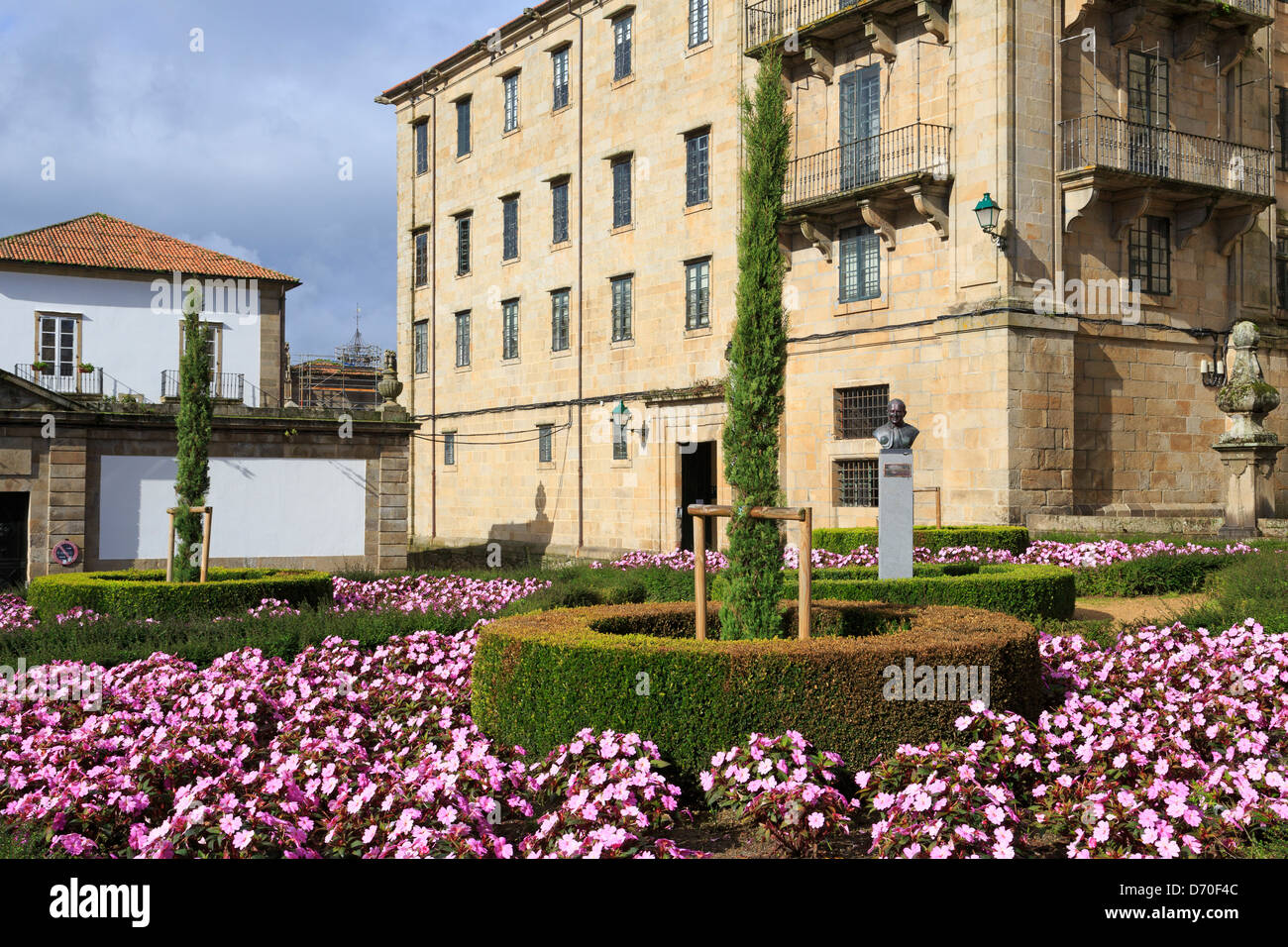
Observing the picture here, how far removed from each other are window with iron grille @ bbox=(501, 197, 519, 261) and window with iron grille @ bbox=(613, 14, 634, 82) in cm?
598

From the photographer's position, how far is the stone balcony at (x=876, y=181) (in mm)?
21500

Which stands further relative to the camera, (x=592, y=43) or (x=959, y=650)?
(x=592, y=43)

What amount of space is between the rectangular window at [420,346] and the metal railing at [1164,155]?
79.4 feet

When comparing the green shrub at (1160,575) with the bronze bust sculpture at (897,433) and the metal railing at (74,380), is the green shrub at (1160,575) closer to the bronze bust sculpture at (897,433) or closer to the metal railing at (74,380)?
the bronze bust sculpture at (897,433)

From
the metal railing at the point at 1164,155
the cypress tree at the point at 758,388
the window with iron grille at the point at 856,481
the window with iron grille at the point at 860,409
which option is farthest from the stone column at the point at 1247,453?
the cypress tree at the point at 758,388

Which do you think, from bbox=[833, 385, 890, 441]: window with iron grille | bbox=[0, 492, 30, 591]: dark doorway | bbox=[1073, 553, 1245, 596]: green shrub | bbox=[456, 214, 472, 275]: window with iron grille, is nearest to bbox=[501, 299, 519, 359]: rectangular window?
bbox=[456, 214, 472, 275]: window with iron grille

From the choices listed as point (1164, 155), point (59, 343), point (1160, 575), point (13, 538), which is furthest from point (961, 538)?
point (59, 343)

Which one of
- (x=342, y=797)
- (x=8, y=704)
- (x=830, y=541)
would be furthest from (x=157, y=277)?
(x=342, y=797)

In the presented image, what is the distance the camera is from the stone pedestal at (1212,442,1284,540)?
Answer: 19203mm

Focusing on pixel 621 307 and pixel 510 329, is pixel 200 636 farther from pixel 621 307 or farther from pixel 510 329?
pixel 510 329

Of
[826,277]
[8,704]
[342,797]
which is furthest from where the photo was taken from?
[826,277]

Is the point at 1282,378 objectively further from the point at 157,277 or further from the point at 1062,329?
the point at 157,277

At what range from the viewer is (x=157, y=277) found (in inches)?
1390

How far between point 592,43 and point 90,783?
28.6m
